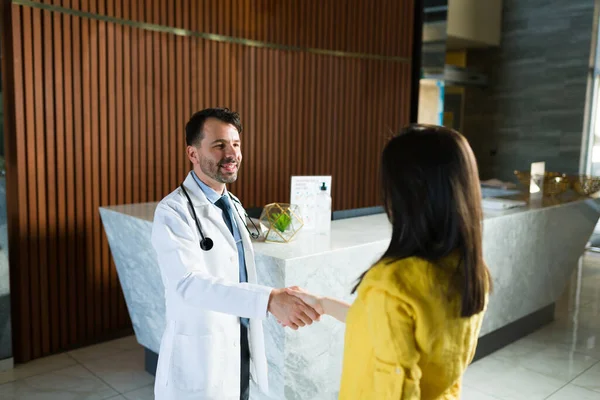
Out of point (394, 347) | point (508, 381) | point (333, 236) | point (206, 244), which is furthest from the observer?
point (508, 381)

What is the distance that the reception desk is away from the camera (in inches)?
107

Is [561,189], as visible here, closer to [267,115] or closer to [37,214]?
[267,115]

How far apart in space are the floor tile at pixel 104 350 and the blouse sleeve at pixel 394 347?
11.3 feet

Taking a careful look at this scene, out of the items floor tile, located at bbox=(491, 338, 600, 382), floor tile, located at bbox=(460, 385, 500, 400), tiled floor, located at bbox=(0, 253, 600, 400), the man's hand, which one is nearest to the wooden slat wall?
tiled floor, located at bbox=(0, 253, 600, 400)

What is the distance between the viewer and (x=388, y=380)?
133 cm

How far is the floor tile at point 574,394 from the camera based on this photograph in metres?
3.74

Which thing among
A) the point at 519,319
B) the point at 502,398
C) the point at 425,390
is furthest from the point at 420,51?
the point at 425,390

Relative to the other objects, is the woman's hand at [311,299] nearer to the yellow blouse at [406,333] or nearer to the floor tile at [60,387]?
the yellow blouse at [406,333]

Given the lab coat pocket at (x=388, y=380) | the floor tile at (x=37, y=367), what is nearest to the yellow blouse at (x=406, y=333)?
the lab coat pocket at (x=388, y=380)

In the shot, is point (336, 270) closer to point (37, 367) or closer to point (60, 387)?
point (60, 387)

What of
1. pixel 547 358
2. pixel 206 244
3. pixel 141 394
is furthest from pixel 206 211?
pixel 547 358

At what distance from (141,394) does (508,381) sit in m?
2.44

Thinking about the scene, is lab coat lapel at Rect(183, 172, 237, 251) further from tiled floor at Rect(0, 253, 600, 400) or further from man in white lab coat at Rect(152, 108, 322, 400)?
tiled floor at Rect(0, 253, 600, 400)

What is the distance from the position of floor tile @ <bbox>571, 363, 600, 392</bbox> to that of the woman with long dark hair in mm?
3087
